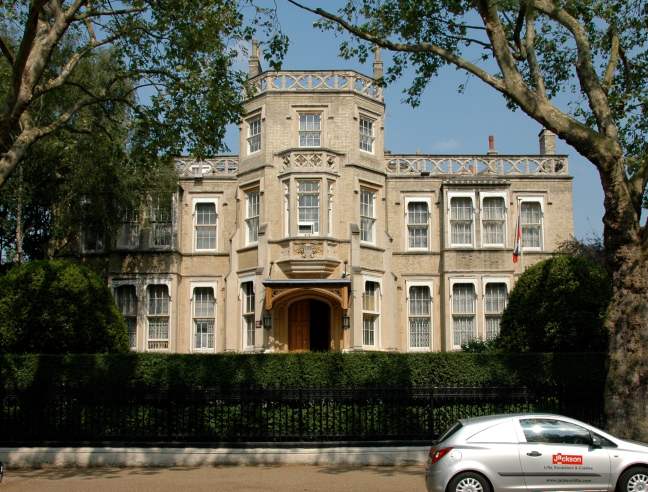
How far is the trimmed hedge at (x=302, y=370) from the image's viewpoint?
1831 centimetres

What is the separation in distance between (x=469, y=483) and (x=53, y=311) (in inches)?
502

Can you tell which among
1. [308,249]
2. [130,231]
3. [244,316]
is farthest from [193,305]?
[308,249]

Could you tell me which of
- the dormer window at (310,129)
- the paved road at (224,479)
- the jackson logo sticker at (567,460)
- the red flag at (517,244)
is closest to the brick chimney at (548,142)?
the red flag at (517,244)

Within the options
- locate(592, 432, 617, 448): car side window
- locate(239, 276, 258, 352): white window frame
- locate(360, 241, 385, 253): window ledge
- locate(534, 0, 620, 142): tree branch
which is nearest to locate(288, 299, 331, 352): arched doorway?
locate(239, 276, 258, 352): white window frame

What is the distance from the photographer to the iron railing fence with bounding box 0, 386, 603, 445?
17.5 m

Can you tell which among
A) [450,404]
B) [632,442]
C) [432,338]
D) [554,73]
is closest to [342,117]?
[432,338]

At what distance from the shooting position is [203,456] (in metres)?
17.1

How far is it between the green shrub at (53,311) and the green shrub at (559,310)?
11063mm

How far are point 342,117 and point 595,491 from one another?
21714 mm

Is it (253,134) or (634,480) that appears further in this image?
(253,134)

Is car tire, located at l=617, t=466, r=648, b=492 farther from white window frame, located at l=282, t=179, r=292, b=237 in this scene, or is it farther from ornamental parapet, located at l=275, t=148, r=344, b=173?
ornamental parapet, located at l=275, t=148, r=344, b=173

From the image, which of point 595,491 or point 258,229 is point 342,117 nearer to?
point 258,229

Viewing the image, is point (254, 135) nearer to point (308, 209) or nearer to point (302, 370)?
point (308, 209)

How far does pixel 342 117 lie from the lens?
31.5m
